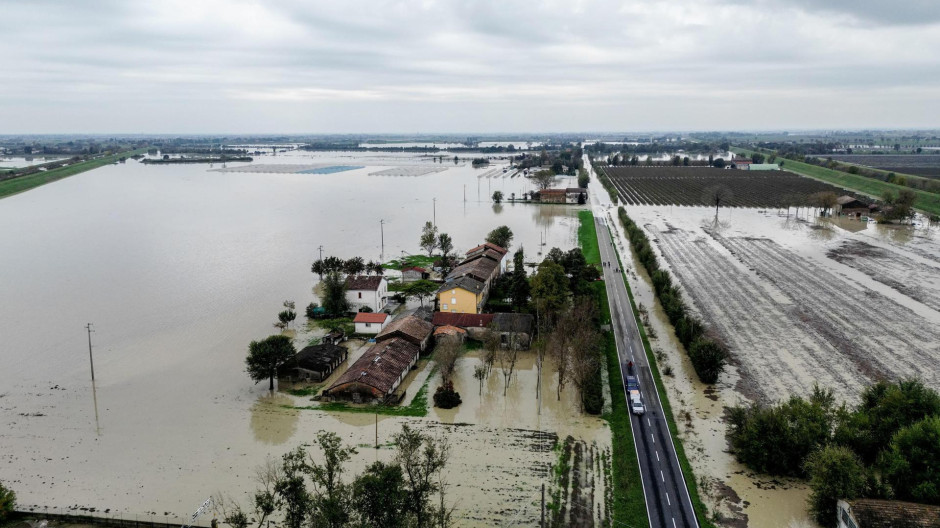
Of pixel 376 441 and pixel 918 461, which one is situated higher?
pixel 918 461

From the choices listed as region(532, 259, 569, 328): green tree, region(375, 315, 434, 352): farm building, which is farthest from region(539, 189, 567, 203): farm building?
region(375, 315, 434, 352): farm building

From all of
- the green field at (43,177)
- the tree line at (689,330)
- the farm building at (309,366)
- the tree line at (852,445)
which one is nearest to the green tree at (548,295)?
the tree line at (689,330)

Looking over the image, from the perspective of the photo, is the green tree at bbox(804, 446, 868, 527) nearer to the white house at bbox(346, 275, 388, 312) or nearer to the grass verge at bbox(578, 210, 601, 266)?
the white house at bbox(346, 275, 388, 312)

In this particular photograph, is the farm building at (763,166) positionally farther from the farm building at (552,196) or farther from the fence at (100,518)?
the fence at (100,518)

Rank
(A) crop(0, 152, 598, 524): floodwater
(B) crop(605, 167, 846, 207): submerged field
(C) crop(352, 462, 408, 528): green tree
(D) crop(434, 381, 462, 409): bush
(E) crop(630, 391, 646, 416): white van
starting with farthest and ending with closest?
(B) crop(605, 167, 846, 207): submerged field → (D) crop(434, 381, 462, 409): bush → (E) crop(630, 391, 646, 416): white van → (A) crop(0, 152, 598, 524): floodwater → (C) crop(352, 462, 408, 528): green tree

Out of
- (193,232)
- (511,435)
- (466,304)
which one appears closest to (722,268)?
(466,304)

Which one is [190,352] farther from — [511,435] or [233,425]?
[511,435]

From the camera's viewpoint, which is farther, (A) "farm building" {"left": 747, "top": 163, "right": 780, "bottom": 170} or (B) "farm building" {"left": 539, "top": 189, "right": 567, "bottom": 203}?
(A) "farm building" {"left": 747, "top": 163, "right": 780, "bottom": 170}
